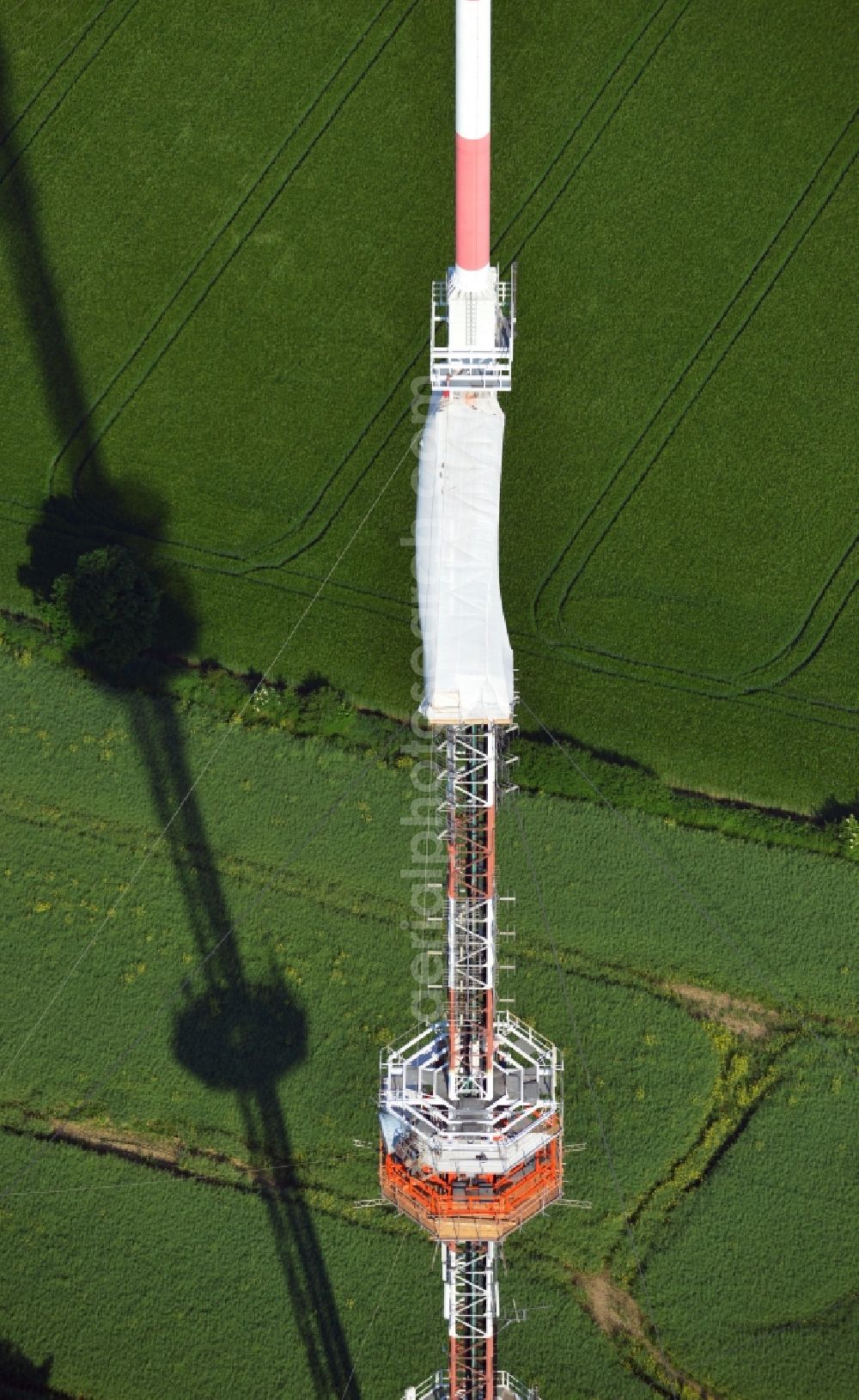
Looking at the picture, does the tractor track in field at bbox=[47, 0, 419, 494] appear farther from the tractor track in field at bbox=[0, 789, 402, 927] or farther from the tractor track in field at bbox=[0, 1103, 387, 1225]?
the tractor track in field at bbox=[0, 1103, 387, 1225]

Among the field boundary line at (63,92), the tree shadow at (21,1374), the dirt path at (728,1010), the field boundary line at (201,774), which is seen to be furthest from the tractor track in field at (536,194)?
the tree shadow at (21,1374)

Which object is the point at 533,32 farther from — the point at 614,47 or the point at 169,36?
the point at 169,36

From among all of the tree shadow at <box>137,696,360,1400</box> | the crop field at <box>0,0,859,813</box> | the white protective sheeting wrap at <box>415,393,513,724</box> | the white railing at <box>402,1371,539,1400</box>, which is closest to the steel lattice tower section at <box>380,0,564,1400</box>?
the white protective sheeting wrap at <box>415,393,513,724</box>

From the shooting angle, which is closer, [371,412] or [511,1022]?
[511,1022]

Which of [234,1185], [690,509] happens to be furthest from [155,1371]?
[690,509]

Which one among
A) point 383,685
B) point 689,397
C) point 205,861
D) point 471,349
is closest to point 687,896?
point 383,685

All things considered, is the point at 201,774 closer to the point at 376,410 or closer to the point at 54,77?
the point at 376,410

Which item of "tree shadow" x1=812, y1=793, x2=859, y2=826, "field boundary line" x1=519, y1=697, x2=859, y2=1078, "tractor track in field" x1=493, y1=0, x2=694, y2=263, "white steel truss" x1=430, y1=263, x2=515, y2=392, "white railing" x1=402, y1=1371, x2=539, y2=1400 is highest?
"tractor track in field" x1=493, y1=0, x2=694, y2=263
